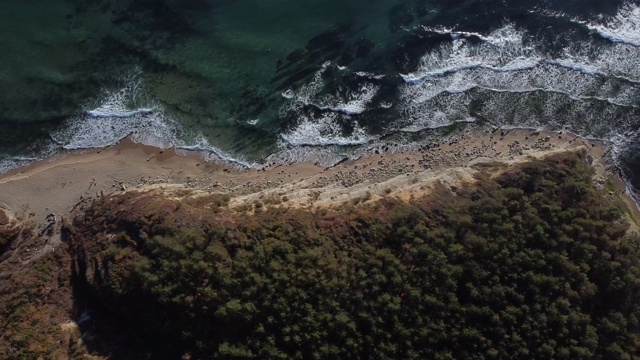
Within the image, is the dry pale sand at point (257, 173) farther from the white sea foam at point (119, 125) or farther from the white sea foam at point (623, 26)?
the white sea foam at point (623, 26)

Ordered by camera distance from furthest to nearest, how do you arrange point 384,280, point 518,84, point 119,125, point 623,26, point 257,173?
point 623,26
point 518,84
point 119,125
point 257,173
point 384,280

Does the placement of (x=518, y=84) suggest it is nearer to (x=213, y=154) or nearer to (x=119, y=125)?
(x=213, y=154)

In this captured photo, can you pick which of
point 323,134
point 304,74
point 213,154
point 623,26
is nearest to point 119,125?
point 213,154

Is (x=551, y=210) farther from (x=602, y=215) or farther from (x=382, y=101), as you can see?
(x=382, y=101)

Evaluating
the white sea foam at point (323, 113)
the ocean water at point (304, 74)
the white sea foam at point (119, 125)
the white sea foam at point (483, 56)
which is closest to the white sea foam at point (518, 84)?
the white sea foam at point (483, 56)

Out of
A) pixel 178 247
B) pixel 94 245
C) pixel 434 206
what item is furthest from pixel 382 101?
pixel 94 245

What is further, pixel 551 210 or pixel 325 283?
pixel 551 210
